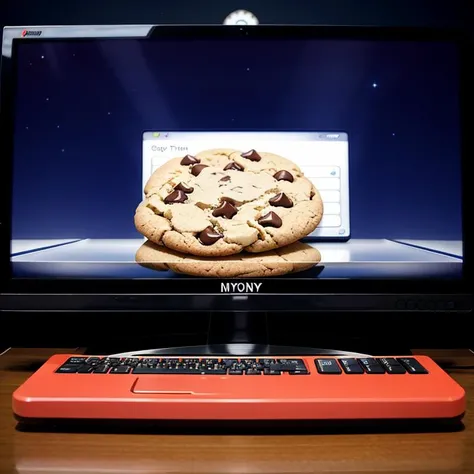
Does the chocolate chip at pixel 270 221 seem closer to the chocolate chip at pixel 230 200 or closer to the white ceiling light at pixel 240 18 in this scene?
the chocolate chip at pixel 230 200

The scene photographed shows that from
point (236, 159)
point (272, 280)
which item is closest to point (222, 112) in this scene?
point (236, 159)

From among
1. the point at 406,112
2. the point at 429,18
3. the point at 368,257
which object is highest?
the point at 429,18

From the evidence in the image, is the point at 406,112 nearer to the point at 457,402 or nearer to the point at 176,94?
the point at 176,94

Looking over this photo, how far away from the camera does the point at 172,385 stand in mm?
707

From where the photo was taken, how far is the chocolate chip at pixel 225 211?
0.91 meters

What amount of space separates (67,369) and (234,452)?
0.29 meters

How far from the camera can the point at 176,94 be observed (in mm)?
963

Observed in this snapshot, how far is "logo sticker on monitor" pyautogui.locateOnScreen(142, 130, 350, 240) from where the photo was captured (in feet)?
3.15

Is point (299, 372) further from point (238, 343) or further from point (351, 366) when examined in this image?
point (238, 343)

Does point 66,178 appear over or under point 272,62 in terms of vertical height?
Answer: under

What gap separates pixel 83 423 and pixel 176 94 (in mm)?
596

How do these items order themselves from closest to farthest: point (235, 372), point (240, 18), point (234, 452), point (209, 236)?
point (234, 452) < point (235, 372) < point (209, 236) < point (240, 18)

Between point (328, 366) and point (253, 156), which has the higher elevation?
point (253, 156)

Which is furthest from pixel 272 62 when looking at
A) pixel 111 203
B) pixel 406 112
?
pixel 111 203
